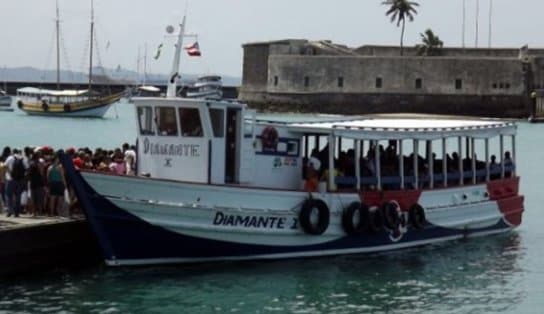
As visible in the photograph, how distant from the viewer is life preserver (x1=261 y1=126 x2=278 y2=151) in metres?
19.0

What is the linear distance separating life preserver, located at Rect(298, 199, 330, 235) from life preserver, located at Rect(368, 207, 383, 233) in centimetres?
98

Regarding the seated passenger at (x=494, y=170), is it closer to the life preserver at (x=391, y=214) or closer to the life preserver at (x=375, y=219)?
the life preserver at (x=391, y=214)

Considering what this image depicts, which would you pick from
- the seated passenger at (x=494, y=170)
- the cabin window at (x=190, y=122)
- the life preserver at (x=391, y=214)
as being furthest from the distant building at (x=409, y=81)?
the cabin window at (x=190, y=122)

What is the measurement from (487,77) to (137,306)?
213 ft

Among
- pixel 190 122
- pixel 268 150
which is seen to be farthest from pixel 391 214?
pixel 190 122

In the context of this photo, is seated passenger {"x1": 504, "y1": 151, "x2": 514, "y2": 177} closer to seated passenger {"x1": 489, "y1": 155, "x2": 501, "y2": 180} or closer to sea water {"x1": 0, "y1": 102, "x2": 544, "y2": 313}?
seated passenger {"x1": 489, "y1": 155, "x2": 501, "y2": 180}

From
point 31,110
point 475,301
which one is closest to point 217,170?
point 475,301

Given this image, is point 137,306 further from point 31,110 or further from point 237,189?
point 31,110

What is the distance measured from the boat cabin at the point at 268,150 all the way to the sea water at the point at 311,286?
124 cm

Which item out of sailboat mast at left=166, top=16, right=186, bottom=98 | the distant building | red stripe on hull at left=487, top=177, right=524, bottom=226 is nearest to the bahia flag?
sailboat mast at left=166, top=16, right=186, bottom=98

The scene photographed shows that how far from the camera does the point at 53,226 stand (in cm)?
1747

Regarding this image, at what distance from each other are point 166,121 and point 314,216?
8.56 feet

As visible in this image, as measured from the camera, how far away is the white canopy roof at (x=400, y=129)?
1955 cm

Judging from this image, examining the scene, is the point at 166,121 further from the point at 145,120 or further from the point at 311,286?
the point at 311,286
